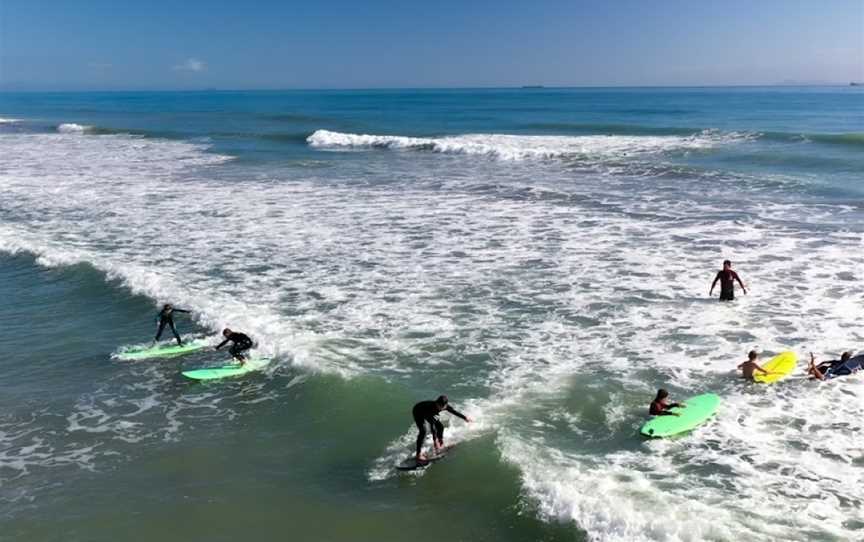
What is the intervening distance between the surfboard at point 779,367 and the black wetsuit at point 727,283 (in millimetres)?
3694

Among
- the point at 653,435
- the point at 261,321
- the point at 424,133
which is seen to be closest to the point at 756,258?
the point at 653,435

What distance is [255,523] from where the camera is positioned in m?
9.76

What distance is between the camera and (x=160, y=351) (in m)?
15.7

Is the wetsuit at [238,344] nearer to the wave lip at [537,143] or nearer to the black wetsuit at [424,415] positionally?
the black wetsuit at [424,415]

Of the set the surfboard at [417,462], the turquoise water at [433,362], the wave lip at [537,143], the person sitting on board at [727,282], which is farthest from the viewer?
the wave lip at [537,143]

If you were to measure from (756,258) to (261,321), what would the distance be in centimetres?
1481

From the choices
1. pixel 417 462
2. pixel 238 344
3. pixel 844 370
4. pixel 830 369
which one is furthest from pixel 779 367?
pixel 238 344

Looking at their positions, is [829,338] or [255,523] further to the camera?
[829,338]

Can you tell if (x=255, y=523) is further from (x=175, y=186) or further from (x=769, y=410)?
(x=175, y=186)

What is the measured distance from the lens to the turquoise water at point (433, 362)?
32.8ft

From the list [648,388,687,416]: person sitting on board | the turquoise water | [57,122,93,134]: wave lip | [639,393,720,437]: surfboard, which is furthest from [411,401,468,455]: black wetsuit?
[57,122,93,134]: wave lip

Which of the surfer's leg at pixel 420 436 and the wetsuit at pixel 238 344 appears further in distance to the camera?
the wetsuit at pixel 238 344

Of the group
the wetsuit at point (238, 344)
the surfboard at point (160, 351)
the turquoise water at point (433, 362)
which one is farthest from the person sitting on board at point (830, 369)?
the surfboard at point (160, 351)

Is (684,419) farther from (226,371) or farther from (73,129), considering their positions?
(73,129)
